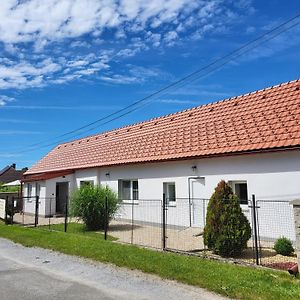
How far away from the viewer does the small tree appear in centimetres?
981

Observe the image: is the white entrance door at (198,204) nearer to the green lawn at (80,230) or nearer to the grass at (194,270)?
the green lawn at (80,230)

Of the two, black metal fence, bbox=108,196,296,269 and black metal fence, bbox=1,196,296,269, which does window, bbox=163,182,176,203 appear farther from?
black metal fence, bbox=108,196,296,269

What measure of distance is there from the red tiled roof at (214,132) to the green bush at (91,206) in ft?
9.70

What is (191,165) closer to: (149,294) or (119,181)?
(119,181)

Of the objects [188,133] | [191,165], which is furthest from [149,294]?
[188,133]

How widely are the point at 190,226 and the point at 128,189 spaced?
553 centimetres

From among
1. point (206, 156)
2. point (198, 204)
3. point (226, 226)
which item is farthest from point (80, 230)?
point (226, 226)

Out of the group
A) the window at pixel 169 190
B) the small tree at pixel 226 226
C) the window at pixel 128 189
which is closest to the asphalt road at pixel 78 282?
the small tree at pixel 226 226

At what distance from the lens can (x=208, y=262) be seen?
901 centimetres

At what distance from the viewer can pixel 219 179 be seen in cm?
1434

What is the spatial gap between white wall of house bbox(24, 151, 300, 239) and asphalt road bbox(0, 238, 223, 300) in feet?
14.3

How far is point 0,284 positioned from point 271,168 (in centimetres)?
910

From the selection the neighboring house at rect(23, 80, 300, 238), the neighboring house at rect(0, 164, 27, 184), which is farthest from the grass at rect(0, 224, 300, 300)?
the neighboring house at rect(0, 164, 27, 184)

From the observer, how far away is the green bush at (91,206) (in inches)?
635
